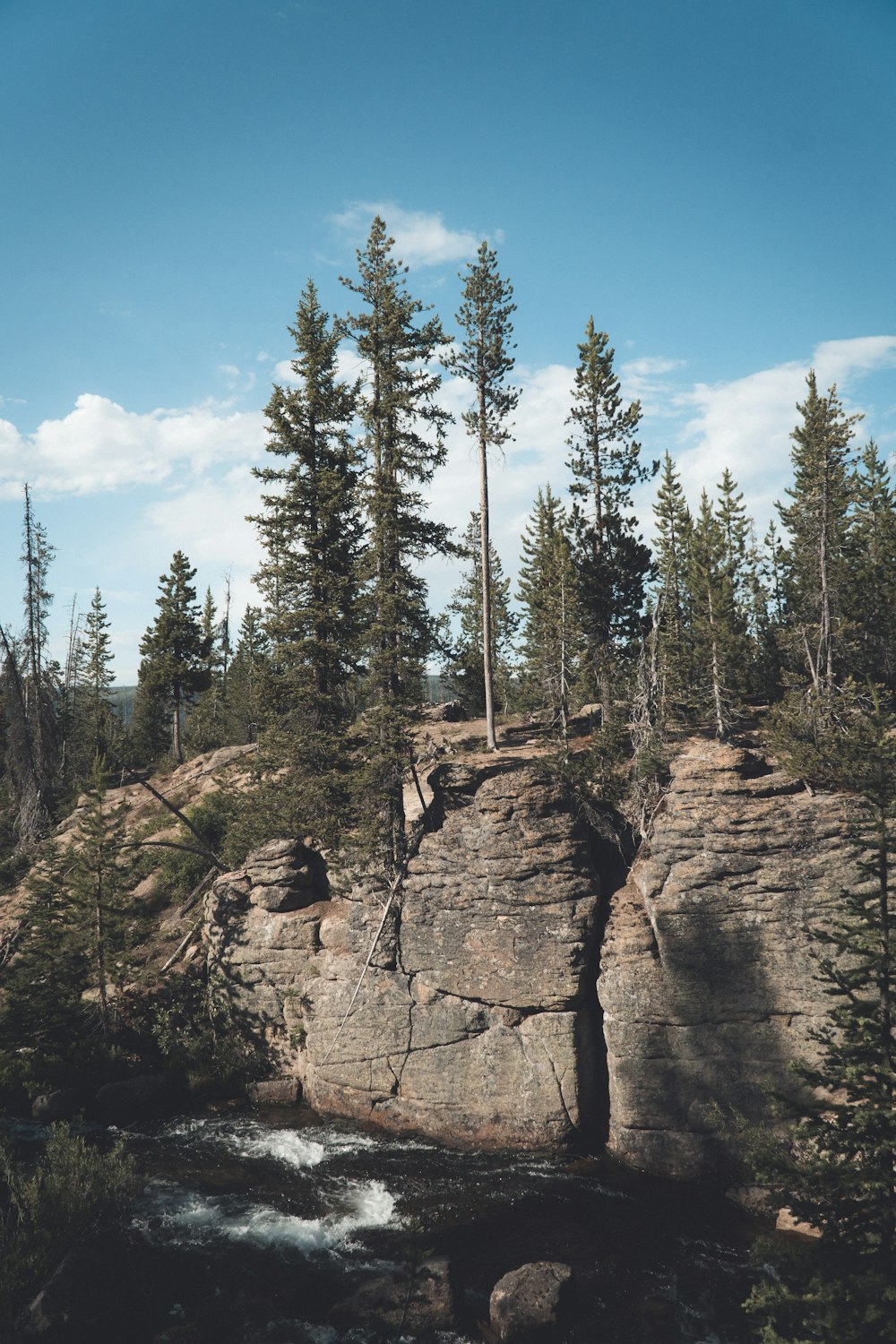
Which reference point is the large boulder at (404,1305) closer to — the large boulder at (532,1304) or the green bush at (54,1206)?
the large boulder at (532,1304)

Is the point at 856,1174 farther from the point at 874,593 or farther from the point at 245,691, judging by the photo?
the point at 245,691

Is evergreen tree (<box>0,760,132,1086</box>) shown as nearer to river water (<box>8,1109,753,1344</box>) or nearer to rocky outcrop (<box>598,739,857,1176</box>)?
river water (<box>8,1109,753,1344</box>)

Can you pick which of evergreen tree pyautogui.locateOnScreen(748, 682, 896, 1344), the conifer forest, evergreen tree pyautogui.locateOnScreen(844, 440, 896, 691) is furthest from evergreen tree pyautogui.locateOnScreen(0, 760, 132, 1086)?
evergreen tree pyautogui.locateOnScreen(844, 440, 896, 691)

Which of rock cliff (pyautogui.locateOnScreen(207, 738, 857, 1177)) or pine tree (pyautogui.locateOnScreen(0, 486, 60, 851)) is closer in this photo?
rock cliff (pyautogui.locateOnScreen(207, 738, 857, 1177))

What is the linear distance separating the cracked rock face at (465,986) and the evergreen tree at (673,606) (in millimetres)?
5820

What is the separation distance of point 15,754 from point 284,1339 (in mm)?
37186

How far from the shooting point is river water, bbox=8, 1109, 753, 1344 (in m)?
13.1

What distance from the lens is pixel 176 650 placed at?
48.1 metres

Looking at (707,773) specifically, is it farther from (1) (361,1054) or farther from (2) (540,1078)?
(1) (361,1054)

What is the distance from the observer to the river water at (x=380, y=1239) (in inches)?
514

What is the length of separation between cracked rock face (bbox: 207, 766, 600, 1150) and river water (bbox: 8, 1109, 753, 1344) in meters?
1.20

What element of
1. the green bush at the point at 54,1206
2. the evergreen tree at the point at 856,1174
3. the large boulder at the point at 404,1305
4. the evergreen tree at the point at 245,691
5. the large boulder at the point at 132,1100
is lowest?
the large boulder at the point at 132,1100

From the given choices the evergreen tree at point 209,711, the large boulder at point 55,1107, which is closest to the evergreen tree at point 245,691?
the evergreen tree at point 209,711

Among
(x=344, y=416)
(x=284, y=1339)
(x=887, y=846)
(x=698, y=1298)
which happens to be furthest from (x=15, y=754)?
(x=887, y=846)
